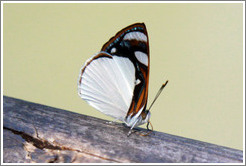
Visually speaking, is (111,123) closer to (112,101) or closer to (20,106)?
(112,101)

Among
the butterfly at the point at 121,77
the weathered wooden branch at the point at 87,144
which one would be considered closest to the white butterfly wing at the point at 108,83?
the butterfly at the point at 121,77

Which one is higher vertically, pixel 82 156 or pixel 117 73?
pixel 117 73

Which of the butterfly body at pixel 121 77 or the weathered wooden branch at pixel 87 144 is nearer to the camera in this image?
the weathered wooden branch at pixel 87 144

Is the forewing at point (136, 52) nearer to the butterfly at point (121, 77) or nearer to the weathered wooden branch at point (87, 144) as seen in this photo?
the butterfly at point (121, 77)

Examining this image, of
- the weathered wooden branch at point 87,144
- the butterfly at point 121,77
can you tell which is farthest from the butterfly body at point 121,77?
the weathered wooden branch at point 87,144

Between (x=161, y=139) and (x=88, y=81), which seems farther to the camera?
(x=88, y=81)

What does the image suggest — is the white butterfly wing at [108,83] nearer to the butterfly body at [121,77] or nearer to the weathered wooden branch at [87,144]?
the butterfly body at [121,77]

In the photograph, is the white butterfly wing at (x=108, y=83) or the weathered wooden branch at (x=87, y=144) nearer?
the weathered wooden branch at (x=87, y=144)

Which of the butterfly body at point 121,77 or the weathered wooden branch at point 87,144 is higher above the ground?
the butterfly body at point 121,77

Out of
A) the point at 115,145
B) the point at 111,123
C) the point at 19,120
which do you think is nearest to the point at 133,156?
the point at 115,145
